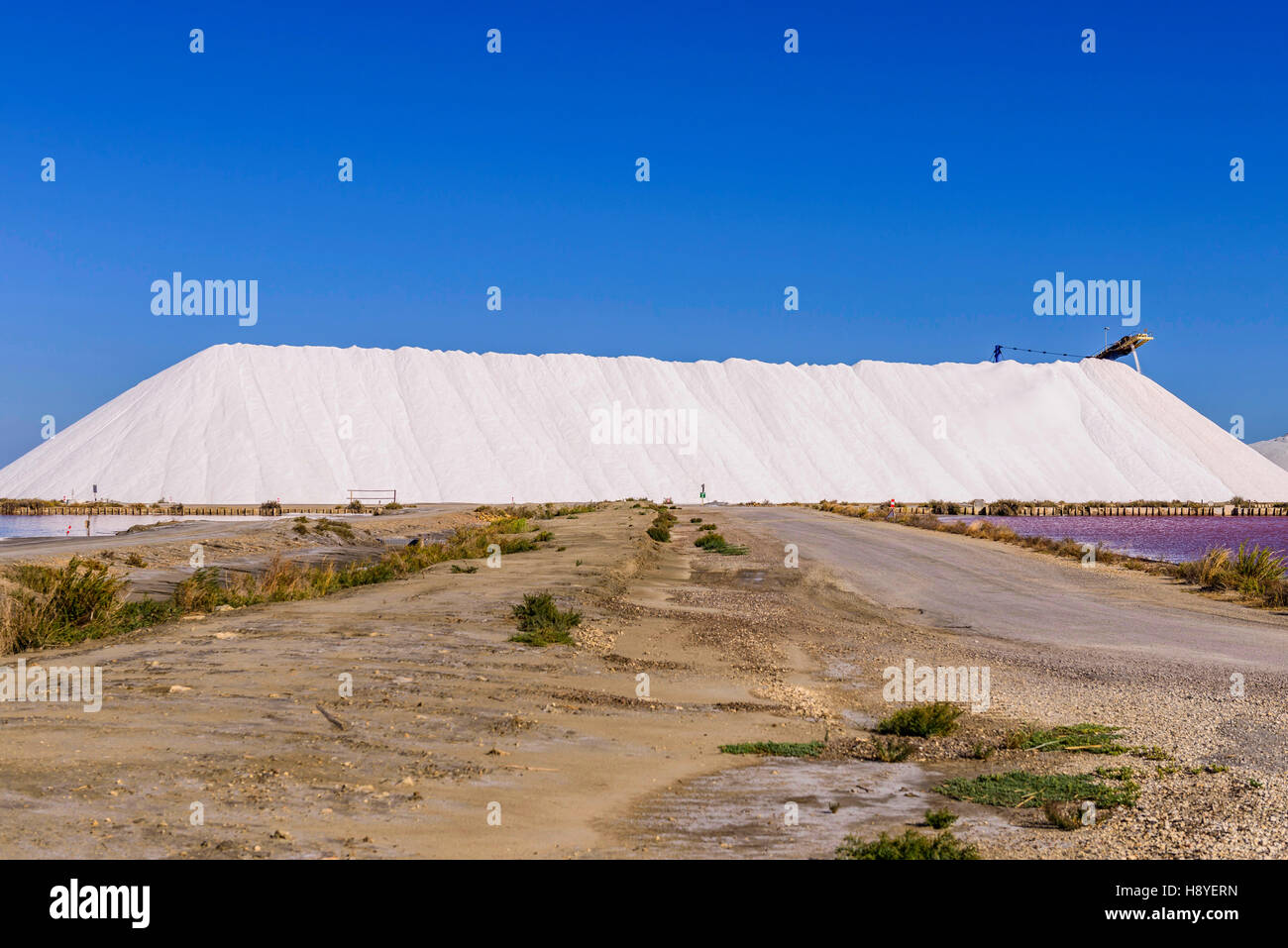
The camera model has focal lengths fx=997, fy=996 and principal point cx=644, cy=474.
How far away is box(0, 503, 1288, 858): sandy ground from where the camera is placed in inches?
205

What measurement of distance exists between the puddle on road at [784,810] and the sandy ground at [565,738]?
0.02 m

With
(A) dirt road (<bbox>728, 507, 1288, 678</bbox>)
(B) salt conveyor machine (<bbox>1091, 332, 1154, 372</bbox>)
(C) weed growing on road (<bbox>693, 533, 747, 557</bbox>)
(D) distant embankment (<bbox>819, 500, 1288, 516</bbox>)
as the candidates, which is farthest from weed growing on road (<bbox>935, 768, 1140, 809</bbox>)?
(B) salt conveyor machine (<bbox>1091, 332, 1154, 372</bbox>)

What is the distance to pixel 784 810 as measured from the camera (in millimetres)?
5887

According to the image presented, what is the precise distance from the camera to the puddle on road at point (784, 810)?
17.2 ft

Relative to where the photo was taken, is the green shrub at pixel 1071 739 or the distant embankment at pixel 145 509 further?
the distant embankment at pixel 145 509

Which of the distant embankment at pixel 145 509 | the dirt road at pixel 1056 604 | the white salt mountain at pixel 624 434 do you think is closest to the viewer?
the dirt road at pixel 1056 604

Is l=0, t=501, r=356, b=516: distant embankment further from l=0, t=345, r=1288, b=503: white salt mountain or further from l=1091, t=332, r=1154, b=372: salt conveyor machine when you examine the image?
l=1091, t=332, r=1154, b=372: salt conveyor machine

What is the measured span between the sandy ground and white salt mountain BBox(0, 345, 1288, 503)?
60864mm

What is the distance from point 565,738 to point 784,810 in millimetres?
2100

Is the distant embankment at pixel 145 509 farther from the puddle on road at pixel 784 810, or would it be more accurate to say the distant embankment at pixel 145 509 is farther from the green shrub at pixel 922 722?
the puddle on road at pixel 784 810

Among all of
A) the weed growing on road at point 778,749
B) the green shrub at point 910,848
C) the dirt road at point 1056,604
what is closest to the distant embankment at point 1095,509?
the dirt road at point 1056,604

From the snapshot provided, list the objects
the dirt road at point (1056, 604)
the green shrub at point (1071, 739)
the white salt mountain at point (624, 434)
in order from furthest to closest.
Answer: the white salt mountain at point (624, 434)
the dirt road at point (1056, 604)
the green shrub at point (1071, 739)

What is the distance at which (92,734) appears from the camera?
676 cm
